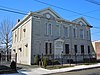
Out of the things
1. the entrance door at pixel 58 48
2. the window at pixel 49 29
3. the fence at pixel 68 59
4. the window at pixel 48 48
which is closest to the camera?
the fence at pixel 68 59

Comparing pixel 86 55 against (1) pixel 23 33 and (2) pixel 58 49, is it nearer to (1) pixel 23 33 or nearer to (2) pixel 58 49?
(2) pixel 58 49

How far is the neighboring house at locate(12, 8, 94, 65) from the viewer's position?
25442 mm

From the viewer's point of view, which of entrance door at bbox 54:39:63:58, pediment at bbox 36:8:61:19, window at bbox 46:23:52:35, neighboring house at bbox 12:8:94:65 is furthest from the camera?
entrance door at bbox 54:39:63:58

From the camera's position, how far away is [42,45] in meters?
26.0

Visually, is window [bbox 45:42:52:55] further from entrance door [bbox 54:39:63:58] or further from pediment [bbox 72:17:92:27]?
pediment [bbox 72:17:92:27]

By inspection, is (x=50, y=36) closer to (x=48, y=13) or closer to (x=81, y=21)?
(x=48, y=13)

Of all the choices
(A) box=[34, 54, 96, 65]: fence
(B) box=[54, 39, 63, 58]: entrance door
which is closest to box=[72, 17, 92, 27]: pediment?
(A) box=[34, 54, 96, 65]: fence

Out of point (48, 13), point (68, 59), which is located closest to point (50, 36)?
point (48, 13)

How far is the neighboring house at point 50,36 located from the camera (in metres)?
25.4

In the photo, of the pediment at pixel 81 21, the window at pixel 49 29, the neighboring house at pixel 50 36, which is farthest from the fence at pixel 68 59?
the pediment at pixel 81 21

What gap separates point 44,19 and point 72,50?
26.2 feet

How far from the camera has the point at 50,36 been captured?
89.2 feet

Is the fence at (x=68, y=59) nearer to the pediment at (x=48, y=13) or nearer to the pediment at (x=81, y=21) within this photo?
the pediment at (x=81, y=21)

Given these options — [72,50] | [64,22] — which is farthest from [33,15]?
[72,50]
